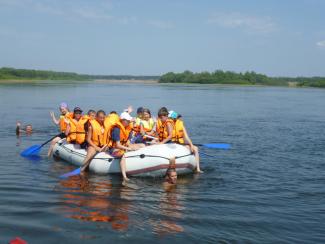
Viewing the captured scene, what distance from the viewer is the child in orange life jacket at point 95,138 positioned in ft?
30.9

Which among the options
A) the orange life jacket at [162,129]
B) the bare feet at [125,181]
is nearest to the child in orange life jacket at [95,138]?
the bare feet at [125,181]

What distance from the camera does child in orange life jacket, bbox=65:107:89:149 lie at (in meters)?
10.5

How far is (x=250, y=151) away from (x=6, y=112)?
1528 cm

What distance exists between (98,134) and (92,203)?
2236 millimetres

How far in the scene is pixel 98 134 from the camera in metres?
9.50

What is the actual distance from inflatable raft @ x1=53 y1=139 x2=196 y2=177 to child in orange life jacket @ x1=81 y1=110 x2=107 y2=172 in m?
0.11

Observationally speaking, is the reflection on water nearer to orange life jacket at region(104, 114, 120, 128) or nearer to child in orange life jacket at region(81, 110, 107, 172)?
child in orange life jacket at region(81, 110, 107, 172)

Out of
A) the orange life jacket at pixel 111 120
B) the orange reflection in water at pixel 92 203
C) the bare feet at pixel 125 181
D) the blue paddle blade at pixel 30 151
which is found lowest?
the orange reflection in water at pixel 92 203

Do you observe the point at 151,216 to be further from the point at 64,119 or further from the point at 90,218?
the point at 64,119

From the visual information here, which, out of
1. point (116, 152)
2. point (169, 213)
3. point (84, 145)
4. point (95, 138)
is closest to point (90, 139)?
point (95, 138)

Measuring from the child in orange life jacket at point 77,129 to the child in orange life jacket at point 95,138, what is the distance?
810 mm

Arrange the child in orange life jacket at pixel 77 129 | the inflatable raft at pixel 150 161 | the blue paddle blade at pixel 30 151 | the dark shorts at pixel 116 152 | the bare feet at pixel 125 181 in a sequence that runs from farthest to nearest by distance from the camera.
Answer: the blue paddle blade at pixel 30 151
the child in orange life jacket at pixel 77 129
the dark shorts at pixel 116 152
the inflatable raft at pixel 150 161
the bare feet at pixel 125 181

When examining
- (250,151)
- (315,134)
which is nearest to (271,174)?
(250,151)

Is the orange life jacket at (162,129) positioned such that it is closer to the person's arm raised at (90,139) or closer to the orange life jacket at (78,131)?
the person's arm raised at (90,139)
